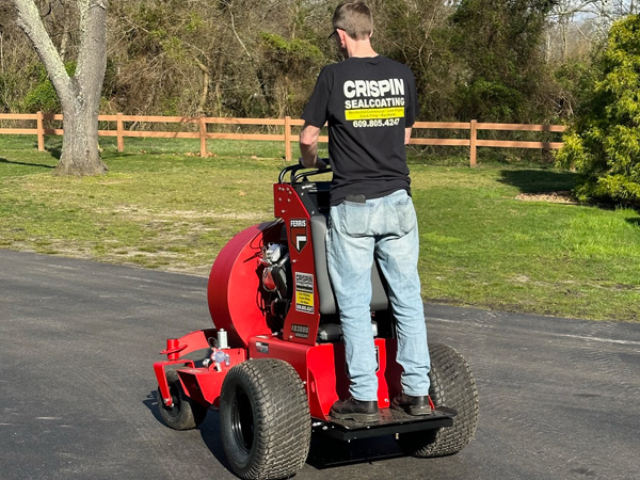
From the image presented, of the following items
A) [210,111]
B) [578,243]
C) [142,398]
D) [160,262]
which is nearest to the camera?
[142,398]

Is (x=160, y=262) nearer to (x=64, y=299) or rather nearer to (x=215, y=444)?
(x=64, y=299)

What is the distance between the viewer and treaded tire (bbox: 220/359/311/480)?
15.0ft

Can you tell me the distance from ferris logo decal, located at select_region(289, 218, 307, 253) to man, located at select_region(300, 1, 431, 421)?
0.22 m

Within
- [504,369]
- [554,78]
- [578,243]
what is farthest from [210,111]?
[504,369]

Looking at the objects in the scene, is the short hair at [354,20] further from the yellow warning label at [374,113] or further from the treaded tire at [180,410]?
the treaded tire at [180,410]

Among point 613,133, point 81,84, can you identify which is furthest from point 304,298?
point 81,84

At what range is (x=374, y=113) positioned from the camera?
15.1 ft

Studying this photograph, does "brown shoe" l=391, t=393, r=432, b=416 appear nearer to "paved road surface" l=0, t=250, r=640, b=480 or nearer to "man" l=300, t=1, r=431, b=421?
"man" l=300, t=1, r=431, b=421

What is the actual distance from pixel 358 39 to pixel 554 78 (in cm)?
2772

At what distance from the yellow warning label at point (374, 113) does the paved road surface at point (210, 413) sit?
5.66 feet

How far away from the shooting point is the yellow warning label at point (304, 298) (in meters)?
4.83

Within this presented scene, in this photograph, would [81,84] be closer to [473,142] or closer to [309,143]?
[473,142]

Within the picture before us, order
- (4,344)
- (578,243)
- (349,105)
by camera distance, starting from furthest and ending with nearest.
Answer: (578,243), (4,344), (349,105)

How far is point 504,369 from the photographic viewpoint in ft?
23.5
